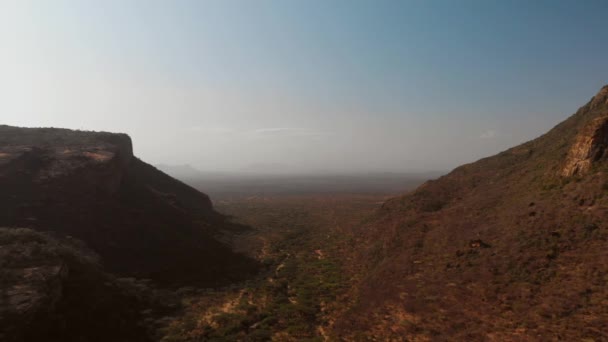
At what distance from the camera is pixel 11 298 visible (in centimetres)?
1204

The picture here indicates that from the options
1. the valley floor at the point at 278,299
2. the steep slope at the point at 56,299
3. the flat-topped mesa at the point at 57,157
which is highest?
the flat-topped mesa at the point at 57,157

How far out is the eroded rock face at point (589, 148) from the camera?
21391 mm

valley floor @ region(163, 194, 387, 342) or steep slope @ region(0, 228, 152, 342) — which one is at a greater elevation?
steep slope @ region(0, 228, 152, 342)

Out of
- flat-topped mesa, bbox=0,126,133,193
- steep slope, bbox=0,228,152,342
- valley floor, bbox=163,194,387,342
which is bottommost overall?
valley floor, bbox=163,194,387,342

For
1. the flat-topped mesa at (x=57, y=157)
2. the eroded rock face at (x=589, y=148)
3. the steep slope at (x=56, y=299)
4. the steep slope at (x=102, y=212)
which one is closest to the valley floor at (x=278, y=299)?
A: the steep slope at (x=56, y=299)

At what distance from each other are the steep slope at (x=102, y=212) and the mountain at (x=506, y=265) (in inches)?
577

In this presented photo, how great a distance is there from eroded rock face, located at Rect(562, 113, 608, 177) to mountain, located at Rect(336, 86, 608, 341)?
0.09 metres

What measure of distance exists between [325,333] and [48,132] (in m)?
48.8

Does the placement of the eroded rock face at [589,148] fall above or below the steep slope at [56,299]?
above

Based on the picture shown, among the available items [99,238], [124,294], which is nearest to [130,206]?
[99,238]

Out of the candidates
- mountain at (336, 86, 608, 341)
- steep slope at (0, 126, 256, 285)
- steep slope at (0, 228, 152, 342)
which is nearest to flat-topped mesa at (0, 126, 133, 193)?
steep slope at (0, 126, 256, 285)

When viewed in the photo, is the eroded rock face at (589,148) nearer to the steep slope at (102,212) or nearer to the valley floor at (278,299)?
the valley floor at (278,299)

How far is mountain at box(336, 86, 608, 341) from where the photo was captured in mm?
12672

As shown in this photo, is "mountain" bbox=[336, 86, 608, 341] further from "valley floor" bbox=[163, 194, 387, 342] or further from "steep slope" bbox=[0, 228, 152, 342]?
"steep slope" bbox=[0, 228, 152, 342]
